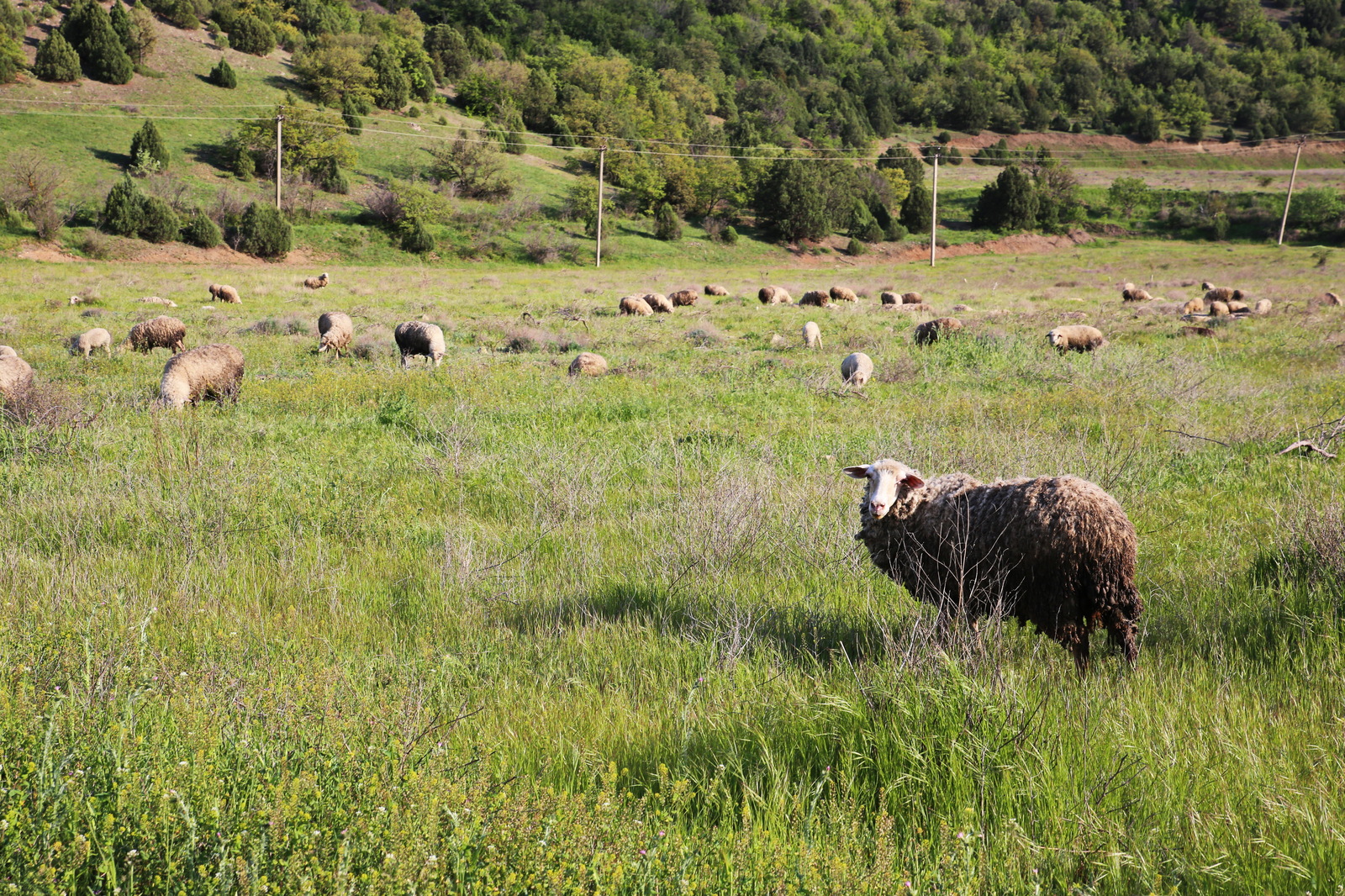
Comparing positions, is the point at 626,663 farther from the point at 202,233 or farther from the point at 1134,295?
the point at 202,233

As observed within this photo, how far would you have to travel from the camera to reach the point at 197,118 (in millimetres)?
60656

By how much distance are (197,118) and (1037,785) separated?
246 ft

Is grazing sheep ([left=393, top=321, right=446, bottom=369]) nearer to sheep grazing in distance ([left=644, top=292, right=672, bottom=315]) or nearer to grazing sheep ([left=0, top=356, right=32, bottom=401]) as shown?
grazing sheep ([left=0, top=356, right=32, bottom=401])

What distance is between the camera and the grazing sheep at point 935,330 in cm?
1733

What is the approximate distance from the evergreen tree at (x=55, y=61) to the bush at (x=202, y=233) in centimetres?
3180

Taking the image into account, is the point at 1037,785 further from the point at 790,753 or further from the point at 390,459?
the point at 390,459

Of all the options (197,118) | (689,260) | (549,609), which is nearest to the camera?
(549,609)

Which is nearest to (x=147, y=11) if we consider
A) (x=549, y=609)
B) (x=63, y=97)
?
(x=63, y=97)

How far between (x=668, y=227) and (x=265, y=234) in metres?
29.6

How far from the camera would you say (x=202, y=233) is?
42.9m

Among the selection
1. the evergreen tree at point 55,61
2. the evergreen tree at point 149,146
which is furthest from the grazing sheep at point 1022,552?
the evergreen tree at point 55,61

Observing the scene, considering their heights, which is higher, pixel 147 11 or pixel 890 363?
pixel 147 11

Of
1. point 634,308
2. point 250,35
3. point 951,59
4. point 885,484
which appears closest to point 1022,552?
point 885,484

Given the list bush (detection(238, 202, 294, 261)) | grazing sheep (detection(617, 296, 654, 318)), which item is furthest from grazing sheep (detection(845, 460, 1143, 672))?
bush (detection(238, 202, 294, 261))
